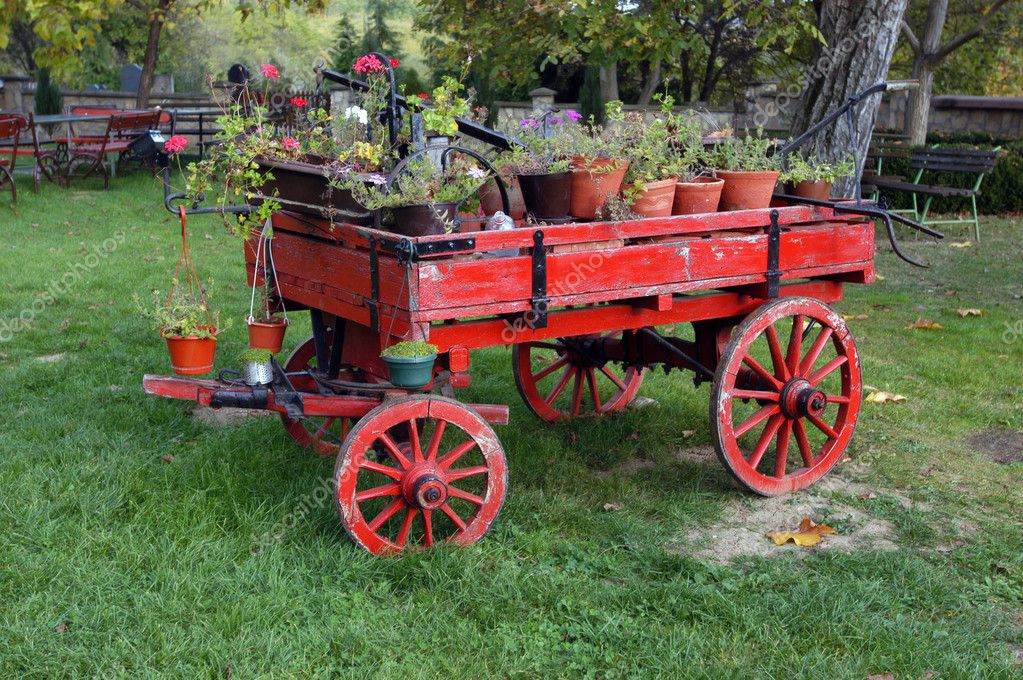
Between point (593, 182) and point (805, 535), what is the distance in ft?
5.33

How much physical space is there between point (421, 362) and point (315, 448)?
154 cm

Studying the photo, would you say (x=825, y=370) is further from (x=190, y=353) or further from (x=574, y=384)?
(x=190, y=353)

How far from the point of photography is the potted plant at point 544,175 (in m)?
3.98

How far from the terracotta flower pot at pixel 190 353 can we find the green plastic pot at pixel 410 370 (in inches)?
38.5

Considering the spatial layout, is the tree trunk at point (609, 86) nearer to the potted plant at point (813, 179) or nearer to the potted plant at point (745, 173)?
the potted plant at point (813, 179)

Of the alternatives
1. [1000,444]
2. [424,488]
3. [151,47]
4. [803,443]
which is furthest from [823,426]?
[151,47]

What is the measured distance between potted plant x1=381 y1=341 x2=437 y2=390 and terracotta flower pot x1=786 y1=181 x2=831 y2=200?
7.21ft

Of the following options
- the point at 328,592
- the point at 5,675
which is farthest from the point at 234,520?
the point at 5,675

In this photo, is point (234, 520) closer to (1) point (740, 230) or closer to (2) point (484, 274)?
(2) point (484, 274)

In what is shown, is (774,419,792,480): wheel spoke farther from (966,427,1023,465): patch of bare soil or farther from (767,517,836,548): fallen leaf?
(966,427,1023,465): patch of bare soil

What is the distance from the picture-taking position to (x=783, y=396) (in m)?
4.42

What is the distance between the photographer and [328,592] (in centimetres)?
334

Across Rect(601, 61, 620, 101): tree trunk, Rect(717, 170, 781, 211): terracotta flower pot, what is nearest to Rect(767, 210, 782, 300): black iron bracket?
Rect(717, 170, 781, 211): terracotta flower pot

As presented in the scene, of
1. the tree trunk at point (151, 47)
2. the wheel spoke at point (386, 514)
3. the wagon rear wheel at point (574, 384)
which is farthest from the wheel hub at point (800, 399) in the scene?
the tree trunk at point (151, 47)
